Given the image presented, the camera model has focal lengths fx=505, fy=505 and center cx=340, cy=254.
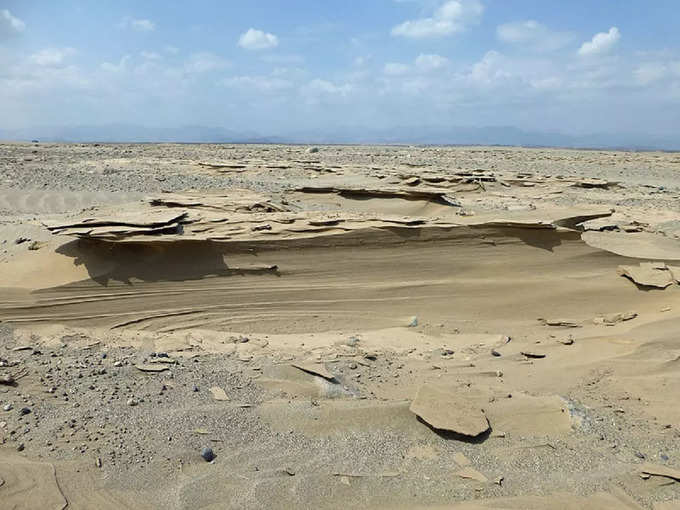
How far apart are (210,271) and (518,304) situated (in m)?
2.86

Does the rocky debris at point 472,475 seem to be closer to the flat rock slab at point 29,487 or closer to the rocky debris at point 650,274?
the flat rock slab at point 29,487

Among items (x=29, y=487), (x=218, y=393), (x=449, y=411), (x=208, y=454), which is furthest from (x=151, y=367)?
(x=449, y=411)

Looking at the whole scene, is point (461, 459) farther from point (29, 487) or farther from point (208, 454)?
point (29, 487)

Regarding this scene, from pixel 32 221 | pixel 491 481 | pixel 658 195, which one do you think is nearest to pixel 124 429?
pixel 491 481

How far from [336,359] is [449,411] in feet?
3.35

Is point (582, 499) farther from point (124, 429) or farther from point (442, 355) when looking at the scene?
point (124, 429)

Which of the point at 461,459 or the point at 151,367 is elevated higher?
→ the point at 151,367

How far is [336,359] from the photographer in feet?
11.9

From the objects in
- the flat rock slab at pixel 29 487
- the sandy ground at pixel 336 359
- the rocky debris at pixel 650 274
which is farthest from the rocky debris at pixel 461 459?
the rocky debris at pixel 650 274

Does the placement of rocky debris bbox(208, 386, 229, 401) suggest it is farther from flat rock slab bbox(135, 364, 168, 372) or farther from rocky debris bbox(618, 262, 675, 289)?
rocky debris bbox(618, 262, 675, 289)

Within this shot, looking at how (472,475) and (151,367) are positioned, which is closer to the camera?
(472,475)

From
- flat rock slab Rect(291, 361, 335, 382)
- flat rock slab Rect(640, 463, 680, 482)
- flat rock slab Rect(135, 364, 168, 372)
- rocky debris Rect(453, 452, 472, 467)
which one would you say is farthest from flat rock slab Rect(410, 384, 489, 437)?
flat rock slab Rect(135, 364, 168, 372)

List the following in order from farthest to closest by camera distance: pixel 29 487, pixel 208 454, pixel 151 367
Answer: pixel 151 367
pixel 208 454
pixel 29 487

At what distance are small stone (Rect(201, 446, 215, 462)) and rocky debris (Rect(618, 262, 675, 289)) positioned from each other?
4.27 meters
